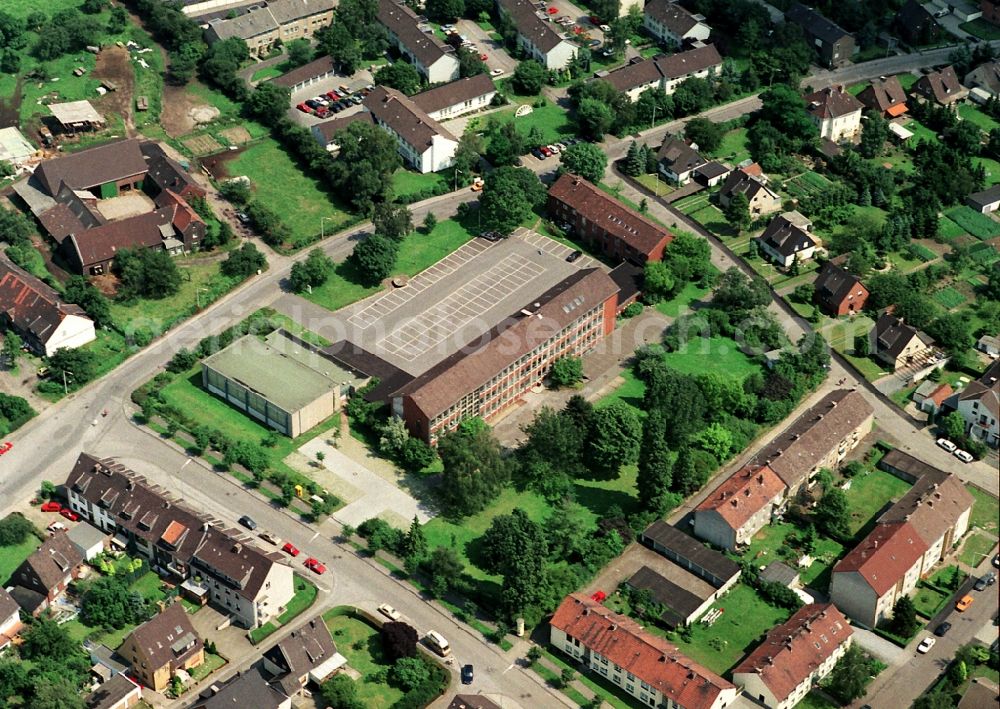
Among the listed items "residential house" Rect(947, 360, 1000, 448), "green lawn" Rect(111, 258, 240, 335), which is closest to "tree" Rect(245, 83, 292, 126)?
"green lawn" Rect(111, 258, 240, 335)

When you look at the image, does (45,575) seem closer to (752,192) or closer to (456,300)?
(456,300)

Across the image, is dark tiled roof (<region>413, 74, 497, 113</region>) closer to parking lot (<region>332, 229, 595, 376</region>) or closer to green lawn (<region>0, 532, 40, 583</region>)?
parking lot (<region>332, 229, 595, 376</region>)

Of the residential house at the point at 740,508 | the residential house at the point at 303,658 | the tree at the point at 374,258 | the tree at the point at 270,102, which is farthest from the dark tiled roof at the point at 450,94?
the residential house at the point at 303,658

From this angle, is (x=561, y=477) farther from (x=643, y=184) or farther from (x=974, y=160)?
(x=974, y=160)

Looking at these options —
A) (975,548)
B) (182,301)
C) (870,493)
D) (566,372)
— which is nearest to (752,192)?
(566,372)

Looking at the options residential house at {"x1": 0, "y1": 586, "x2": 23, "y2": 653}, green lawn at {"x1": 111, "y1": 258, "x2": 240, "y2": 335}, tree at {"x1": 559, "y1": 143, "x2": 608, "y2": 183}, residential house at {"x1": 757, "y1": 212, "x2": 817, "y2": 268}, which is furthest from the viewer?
tree at {"x1": 559, "y1": 143, "x2": 608, "y2": 183}

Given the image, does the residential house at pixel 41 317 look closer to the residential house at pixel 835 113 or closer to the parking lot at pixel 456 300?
the parking lot at pixel 456 300

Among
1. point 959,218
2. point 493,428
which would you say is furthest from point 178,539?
point 959,218
